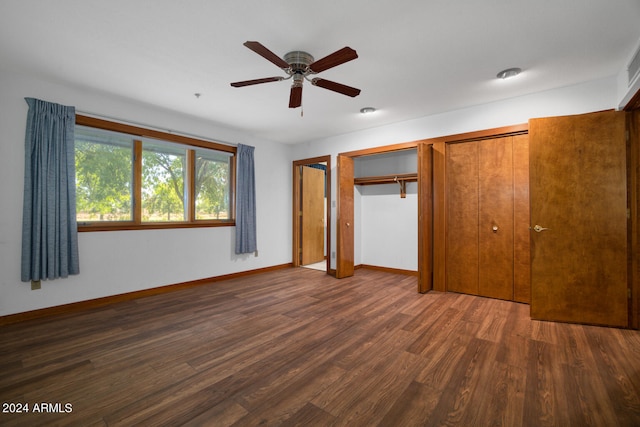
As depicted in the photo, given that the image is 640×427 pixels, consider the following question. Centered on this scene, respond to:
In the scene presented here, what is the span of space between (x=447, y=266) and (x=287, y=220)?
3265 millimetres

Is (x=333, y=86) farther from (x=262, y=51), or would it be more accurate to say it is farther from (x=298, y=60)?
(x=262, y=51)

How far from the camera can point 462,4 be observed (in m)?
2.00

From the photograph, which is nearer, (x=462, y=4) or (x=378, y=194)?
(x=462, y=4)

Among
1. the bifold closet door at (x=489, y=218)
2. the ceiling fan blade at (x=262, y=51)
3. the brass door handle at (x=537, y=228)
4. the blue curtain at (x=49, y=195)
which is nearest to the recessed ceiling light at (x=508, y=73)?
the bifold closet door at (x=489, y=218)

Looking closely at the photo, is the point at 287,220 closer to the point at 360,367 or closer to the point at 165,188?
the point at 165,188

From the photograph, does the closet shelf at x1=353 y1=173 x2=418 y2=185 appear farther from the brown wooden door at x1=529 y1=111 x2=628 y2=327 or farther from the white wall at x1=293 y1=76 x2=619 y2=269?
the brown wooden door at x1=529 y1=111 x2=628 y2=327

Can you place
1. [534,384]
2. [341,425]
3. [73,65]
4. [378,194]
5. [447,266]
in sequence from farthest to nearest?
[378,194] < [447,266] < [73,65] < [534,384] < [341,425]

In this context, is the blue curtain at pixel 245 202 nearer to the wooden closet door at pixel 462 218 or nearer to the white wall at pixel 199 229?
the white wall at pixel 199 229

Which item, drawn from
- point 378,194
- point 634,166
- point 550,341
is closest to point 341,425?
point 550,341

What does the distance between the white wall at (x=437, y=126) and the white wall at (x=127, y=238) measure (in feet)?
3.86

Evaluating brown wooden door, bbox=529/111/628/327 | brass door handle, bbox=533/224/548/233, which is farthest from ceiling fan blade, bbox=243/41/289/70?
brass door handle, bbox=533/224/548/233

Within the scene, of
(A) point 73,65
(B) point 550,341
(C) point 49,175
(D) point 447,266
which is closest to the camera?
(B) point 550,341

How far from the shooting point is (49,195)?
10.3 feet

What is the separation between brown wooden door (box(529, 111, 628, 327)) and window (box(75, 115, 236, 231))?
4.47 metres
